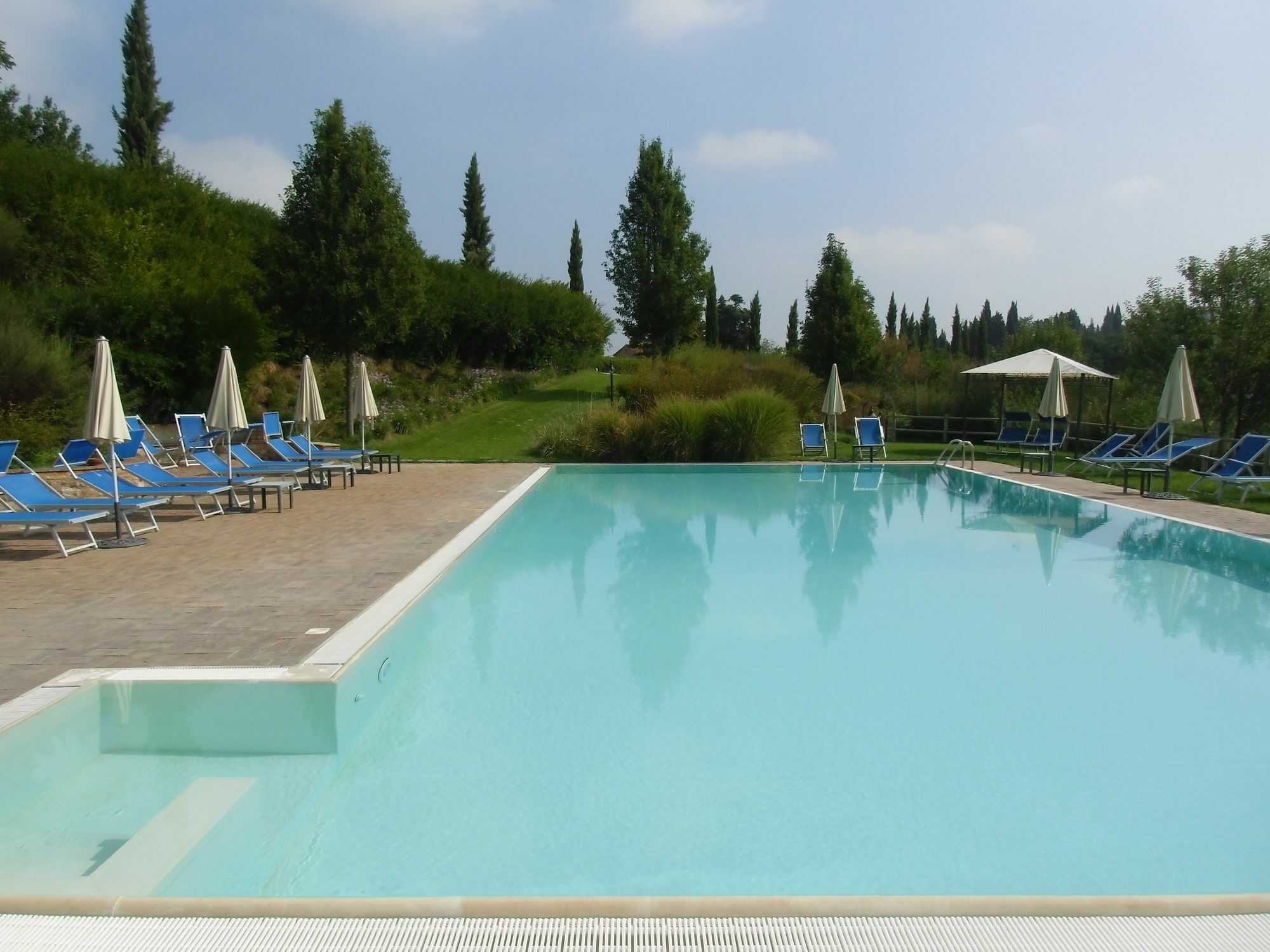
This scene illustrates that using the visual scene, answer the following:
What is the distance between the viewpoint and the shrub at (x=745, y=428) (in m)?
16.6

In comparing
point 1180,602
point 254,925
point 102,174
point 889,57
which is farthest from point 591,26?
point 102,174

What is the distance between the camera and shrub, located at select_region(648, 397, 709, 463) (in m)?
16.6

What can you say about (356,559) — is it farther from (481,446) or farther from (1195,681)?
(481,446)

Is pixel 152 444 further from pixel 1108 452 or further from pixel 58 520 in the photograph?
pixel 1108 452

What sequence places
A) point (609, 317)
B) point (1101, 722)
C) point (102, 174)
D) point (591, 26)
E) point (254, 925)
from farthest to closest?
point (609, 317), point (102, 174), point (591, 26), point (1101, 722), point (254, 925)

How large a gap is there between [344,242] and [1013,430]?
13.3m

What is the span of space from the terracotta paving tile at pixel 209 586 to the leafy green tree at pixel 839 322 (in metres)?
14.6

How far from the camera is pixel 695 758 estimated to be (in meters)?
3.95

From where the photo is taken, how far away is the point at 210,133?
59.1 ft

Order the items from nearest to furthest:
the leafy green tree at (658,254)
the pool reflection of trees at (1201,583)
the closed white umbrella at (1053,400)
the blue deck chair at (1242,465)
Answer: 1. the pool reflection of trees at (1201,583)
2. the blue deck chair at (1242,465)
3. the closed white umbrella at (1053,400)
4. the leafy green tree at (658,254)

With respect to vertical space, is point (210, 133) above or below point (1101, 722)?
above

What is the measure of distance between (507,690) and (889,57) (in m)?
10.9

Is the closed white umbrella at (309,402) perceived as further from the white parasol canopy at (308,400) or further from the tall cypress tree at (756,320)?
the tall cypress tree at (756,320)

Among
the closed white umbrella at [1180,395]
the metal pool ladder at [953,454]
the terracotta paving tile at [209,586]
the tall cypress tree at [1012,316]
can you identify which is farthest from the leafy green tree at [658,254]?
the tall cypress tree at [1012,316]
